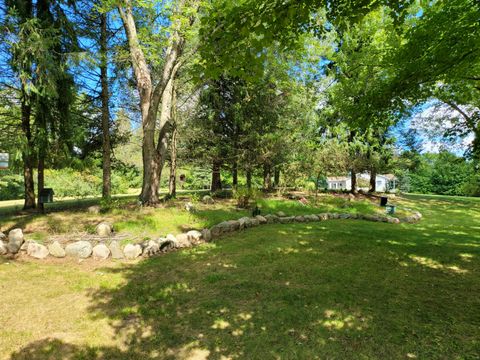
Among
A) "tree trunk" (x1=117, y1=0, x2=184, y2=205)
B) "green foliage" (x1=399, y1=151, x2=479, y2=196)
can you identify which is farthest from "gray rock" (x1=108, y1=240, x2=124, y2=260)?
"green foliage" (x1=399, y1=151, x2=479, y2=196)

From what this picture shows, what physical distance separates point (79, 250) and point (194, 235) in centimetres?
227

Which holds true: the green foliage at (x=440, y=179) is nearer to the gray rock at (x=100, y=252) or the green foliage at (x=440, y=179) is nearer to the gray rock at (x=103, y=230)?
the gray rock at (x=103, y=230)

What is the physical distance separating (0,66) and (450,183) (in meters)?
36.2

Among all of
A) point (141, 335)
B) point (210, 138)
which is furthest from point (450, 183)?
point (141, 335)

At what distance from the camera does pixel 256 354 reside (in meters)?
2.57

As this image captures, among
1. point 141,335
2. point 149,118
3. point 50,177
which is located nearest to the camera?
point 141,335

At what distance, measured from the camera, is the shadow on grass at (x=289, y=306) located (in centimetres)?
263

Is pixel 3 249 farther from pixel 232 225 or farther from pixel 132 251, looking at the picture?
pixel 232 225

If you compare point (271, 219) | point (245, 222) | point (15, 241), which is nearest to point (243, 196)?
point (271, 219)

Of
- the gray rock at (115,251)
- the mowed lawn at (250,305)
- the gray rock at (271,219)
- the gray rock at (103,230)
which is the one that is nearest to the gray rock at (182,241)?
the mowed lawn at (250,305)

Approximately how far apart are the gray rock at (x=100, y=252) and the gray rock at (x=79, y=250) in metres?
0.09

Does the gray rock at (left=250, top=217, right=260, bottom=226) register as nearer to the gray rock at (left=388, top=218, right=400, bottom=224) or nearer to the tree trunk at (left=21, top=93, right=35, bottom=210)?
the gray rock at (left=388, top=218, right=400, bottom=224)

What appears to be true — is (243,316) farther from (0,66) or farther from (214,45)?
(0,66)

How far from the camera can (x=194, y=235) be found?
20.7 ft
